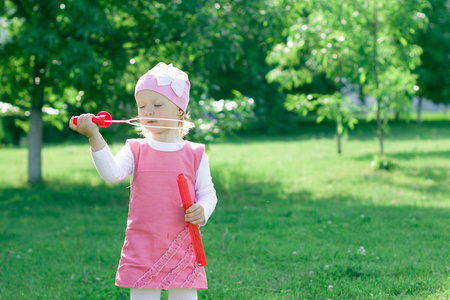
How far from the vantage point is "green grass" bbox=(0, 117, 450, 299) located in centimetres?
451

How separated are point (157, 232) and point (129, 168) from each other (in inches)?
14.4

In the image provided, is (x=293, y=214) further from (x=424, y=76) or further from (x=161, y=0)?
(x=424, y=76)

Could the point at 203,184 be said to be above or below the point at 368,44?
below

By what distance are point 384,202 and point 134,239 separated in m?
6.04

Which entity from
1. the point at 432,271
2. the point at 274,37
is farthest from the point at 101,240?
the point at 274,37

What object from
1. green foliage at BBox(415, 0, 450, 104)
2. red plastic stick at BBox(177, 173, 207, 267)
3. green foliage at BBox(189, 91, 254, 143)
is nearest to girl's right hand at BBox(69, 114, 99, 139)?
red plastic stick at BBox(177, 173, 207, 267)

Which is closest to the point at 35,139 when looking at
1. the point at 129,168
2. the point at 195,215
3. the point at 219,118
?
the point at 219,118

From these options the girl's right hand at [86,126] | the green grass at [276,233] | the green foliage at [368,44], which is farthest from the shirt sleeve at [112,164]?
the green foliage at [368,44]

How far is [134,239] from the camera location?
280cm

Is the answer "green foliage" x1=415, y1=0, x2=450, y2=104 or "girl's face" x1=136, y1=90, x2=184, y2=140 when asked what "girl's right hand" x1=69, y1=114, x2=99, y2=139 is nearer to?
"girl's face" x1=136, y1=90, x2=184, y2=140

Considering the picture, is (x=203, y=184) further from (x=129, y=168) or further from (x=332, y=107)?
(x=332, y=107)

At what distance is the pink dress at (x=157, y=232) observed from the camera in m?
2.77

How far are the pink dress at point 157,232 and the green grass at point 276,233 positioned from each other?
5.22ft

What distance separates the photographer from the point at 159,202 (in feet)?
9.18
